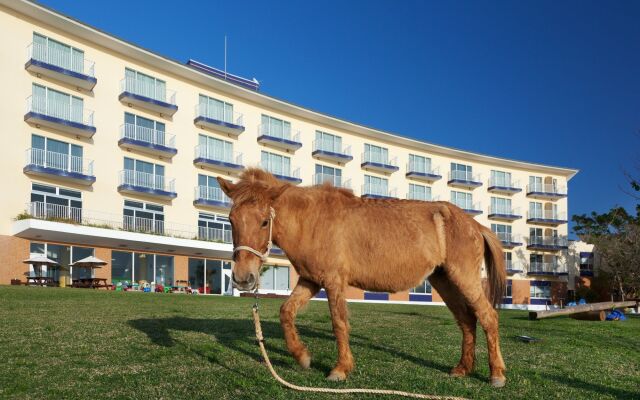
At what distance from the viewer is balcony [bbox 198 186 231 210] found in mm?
48688

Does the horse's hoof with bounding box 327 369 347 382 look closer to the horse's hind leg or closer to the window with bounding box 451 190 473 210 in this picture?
the horse's hind leg

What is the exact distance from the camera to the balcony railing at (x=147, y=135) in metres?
44.0

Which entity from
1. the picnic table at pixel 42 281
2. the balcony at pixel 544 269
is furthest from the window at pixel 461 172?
the picnic table at pixel 42 281

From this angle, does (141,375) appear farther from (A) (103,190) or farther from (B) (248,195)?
(A) (103,190)

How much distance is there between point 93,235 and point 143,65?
1556cm

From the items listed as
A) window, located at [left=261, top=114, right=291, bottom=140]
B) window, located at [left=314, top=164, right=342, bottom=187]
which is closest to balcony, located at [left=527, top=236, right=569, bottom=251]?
window, located at [left=314, top=164, right=342, bottom=187]

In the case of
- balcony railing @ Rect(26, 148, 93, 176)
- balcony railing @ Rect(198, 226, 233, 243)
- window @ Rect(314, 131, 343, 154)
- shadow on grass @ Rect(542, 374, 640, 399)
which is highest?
window @ Rect(314, 131, 343, 154)

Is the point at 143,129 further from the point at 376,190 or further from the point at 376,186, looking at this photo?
the point at 376,186

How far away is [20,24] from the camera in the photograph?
37.2 metres

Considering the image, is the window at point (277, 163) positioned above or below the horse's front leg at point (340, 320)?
above

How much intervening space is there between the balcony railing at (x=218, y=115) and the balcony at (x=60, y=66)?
1040 centimetres

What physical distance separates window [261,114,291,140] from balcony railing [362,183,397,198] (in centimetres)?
1127

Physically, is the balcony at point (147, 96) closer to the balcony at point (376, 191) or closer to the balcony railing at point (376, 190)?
the balcony at point (376, 191)

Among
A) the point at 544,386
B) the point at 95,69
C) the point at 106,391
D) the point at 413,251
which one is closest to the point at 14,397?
the point at 106,391
